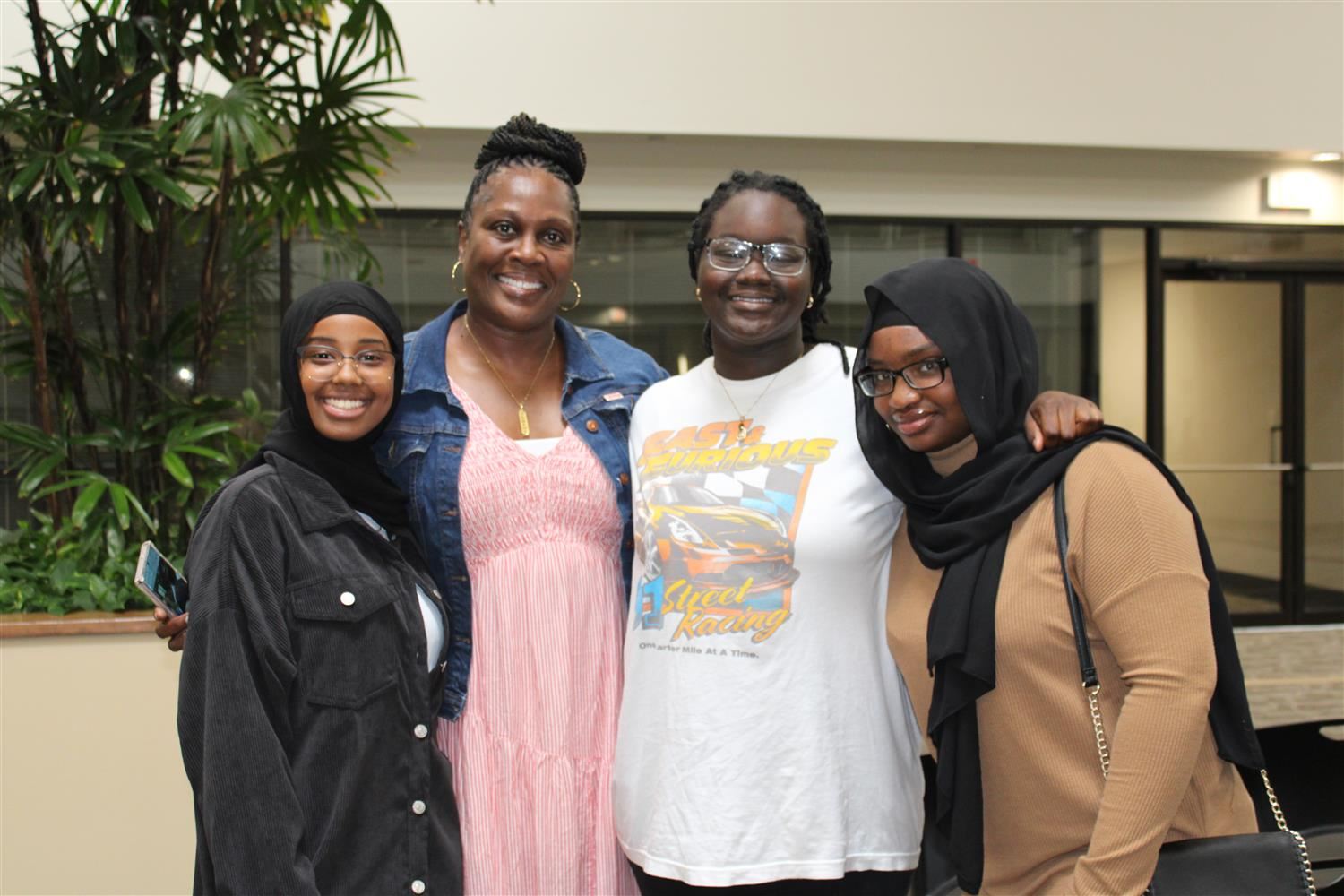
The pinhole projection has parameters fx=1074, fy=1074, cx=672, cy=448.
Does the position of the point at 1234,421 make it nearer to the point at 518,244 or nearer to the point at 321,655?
the point at 518,244

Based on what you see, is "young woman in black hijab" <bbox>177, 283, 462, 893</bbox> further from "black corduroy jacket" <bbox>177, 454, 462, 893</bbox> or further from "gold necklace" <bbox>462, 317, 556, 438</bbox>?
"gold necklace" <bbox>462, 317, 556, 438</bbox>

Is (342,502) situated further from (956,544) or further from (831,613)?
(956,544)

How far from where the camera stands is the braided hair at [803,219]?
2.14 meters

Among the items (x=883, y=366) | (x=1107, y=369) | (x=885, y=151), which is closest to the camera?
(x=883, y=366)

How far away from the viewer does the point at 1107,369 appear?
8031 mm

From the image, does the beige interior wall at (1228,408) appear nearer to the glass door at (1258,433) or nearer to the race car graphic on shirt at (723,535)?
the glass door at (1258,433)

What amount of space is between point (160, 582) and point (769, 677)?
3.47 feet

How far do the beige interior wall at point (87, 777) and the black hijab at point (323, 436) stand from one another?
2.00 metres

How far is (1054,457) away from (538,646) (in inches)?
40.2

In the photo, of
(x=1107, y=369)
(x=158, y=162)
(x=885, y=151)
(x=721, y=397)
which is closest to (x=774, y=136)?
(x=885, y=151)

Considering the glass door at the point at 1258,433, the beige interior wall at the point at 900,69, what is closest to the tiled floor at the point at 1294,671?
the glass door at the point at 1258,433

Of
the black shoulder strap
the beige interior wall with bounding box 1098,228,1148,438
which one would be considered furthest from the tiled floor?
the black shoulder strap

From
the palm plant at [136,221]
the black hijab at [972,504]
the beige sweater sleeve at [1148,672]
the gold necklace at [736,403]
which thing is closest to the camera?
the beige sweater sleeve at [1148,672]

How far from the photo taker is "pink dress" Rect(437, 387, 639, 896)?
2061 mm
